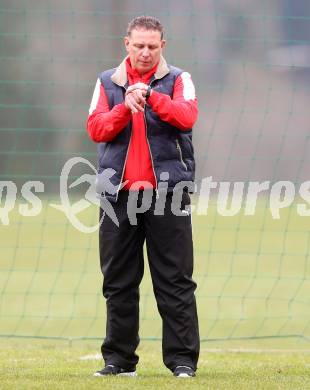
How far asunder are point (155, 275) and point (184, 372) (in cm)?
50

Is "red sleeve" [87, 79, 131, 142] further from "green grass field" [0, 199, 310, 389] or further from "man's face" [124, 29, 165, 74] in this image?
"green grass field" [0, 199, 310, 389]

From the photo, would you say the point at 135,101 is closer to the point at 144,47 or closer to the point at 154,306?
the point at 144,47

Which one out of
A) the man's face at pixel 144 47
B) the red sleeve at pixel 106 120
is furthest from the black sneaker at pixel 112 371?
the man's face at pixel 144 47

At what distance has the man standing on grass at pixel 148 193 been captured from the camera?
18.9 feet

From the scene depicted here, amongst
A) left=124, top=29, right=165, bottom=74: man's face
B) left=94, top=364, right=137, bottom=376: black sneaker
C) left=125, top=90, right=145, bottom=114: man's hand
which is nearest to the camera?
left=125, top=90, right=145, bottom=114: man's hand

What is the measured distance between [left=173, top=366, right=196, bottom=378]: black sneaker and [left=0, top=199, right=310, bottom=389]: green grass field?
0.20ft

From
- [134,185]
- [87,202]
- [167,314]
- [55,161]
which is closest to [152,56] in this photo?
[134,185]

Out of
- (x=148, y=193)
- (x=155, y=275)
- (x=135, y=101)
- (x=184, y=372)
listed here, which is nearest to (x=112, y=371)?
(x=184, y=372)

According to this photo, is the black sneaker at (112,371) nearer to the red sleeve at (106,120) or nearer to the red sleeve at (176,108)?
the red sleeve at (106,120)

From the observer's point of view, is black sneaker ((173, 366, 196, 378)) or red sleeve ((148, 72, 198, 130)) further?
black sneaker ((173, 366, 196, 378))

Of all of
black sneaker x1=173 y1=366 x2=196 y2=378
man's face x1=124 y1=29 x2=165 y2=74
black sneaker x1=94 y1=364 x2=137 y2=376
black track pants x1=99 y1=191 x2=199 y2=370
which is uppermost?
man's face x1=124 y1=29 x2=165 y2=74

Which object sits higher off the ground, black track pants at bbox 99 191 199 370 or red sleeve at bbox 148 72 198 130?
red sleeve at bbox 148 72 198 130

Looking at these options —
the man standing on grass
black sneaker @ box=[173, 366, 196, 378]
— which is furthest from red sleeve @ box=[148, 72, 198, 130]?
black sneaker @ box=[173, 366, 196, 378]

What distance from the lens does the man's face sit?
5727mm
